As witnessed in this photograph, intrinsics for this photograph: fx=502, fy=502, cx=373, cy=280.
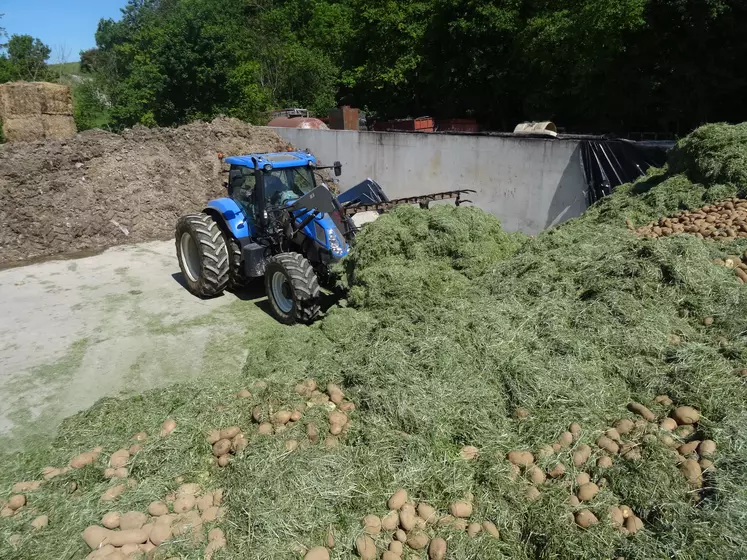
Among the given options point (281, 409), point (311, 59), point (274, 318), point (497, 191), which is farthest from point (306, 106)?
point (281, 409)

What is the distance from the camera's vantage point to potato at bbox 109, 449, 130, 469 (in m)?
3.43

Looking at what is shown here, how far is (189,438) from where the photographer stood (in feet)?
11.7

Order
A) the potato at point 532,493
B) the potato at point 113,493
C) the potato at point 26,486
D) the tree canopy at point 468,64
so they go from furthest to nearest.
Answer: the tree canopy at point 468,64
the potato at point 26,486
the potato at point 113,493
the potato at point 532,493

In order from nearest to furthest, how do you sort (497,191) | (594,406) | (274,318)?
(594,406) → (274,318) → (497,191)

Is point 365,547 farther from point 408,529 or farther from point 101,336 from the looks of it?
point 101,336

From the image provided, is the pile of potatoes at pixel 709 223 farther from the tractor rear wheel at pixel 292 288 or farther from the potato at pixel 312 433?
the potato at pixel 312 433

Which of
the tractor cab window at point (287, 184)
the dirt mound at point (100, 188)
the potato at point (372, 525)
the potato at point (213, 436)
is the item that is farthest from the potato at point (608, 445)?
the dirt mound at point (100, 188)

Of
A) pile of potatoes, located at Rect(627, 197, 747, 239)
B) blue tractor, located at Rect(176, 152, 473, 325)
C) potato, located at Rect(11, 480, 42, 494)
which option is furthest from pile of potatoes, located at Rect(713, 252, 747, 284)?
potato, located at Rect(11, 480, 42, 494)

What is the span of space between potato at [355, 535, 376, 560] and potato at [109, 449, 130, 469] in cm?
177

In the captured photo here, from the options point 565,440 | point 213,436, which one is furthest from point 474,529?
point 213,436

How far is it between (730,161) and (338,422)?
6.02m

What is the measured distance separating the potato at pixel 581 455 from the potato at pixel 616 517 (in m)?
0.35

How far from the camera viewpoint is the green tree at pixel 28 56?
27484 millimetres

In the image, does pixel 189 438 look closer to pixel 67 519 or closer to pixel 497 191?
pixel 67 519
